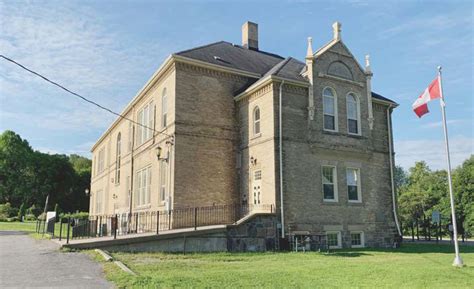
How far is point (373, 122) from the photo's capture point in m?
Result: 23.0

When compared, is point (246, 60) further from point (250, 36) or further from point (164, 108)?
point (164, 108)

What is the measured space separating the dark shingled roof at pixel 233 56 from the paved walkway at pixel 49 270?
11885mm

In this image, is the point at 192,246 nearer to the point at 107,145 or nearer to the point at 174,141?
the point at 174,141

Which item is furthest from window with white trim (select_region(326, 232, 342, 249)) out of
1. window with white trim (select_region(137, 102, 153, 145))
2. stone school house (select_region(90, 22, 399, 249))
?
window with white trim (select_region(137, 102, 153, 145))

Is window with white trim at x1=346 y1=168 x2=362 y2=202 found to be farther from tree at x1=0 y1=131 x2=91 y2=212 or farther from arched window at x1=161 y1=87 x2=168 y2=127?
tree at x1=0 y1=131 x2=91 y2=212

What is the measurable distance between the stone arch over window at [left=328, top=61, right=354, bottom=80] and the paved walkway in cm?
1498

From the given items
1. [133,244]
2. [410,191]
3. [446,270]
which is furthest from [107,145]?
[410,191]

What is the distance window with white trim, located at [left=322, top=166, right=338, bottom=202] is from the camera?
67.0 ft

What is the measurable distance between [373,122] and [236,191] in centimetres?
859

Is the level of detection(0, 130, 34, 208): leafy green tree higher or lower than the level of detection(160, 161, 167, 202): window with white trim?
higher

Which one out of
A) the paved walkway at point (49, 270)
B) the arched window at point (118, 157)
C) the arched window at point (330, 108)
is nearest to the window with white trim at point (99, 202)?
the arched window at point (118, 157)

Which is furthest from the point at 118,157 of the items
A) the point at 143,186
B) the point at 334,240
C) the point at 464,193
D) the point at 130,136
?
the point at 464,193

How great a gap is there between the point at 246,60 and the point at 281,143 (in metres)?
7.49

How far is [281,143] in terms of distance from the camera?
62.8 feet
